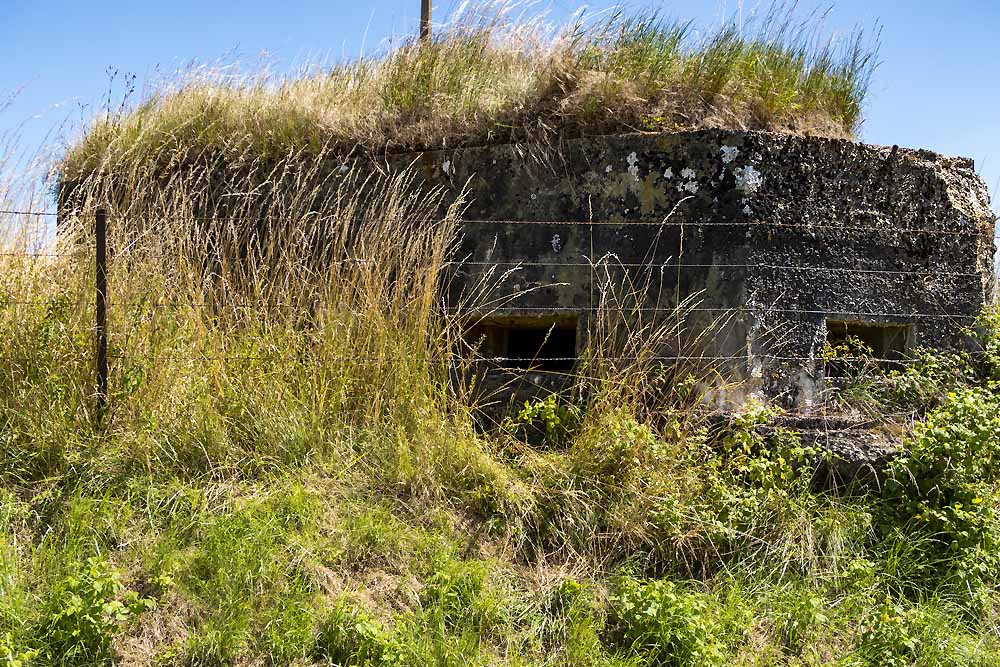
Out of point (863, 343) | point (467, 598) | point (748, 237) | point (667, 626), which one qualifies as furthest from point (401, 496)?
point (863, 343)

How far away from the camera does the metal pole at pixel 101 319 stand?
161 inches

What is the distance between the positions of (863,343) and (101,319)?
4.09 metres

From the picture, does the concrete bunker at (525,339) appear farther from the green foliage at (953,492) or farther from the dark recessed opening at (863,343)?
the green foliage at (953,492)

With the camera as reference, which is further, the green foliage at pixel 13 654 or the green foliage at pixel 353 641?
the green foliage at pixel 353 641

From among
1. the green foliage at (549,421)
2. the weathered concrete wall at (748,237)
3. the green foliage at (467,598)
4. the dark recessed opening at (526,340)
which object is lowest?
the green foliage at (467,598)

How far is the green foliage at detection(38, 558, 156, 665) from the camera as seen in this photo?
3053 mm

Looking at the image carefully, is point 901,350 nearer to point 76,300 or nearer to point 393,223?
point 393,223

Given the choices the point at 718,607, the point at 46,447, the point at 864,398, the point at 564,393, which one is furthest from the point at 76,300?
the point at 864,398

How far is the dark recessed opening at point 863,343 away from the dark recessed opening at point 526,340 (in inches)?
58.4

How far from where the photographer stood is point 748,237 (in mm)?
4430

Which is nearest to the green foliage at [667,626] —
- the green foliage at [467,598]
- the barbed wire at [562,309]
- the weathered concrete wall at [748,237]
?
the green foliage at [467,598]

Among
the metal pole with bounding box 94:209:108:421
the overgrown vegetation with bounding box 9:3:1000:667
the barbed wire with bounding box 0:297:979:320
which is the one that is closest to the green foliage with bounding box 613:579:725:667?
the overgrown vegetation with bounding box 9:3:1000:667

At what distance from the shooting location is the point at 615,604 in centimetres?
354

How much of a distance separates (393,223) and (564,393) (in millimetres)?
1393
